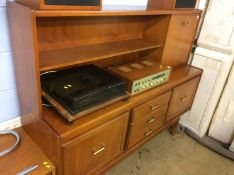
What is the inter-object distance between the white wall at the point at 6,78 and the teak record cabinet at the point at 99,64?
5 centimetres

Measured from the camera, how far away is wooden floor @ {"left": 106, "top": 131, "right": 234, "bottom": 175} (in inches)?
66.7

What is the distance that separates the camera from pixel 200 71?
71.1 inches

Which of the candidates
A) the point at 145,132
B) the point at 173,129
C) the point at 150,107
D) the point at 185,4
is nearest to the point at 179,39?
the point at 185,4

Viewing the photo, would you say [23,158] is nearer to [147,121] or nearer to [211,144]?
[147,121]

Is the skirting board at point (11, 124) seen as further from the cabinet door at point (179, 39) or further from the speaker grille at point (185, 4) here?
Result: the speaker grille at point (185, 4)

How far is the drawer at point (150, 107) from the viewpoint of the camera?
4.25 ft

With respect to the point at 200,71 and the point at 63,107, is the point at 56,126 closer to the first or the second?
the point at 63,107

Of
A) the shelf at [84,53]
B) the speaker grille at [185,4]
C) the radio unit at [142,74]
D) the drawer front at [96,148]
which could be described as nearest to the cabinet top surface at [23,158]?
the drawer front at [96,148]

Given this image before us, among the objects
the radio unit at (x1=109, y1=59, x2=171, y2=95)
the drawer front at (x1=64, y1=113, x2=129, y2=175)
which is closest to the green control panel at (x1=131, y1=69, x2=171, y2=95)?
the radio unit at (x1=109, y1=59, x2=171, y2=95)

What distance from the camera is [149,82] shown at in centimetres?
135

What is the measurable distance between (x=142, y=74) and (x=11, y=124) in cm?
84

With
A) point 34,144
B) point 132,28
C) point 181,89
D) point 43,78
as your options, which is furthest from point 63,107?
point 181,89

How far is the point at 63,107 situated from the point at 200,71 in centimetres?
128

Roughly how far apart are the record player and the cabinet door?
589 mm
